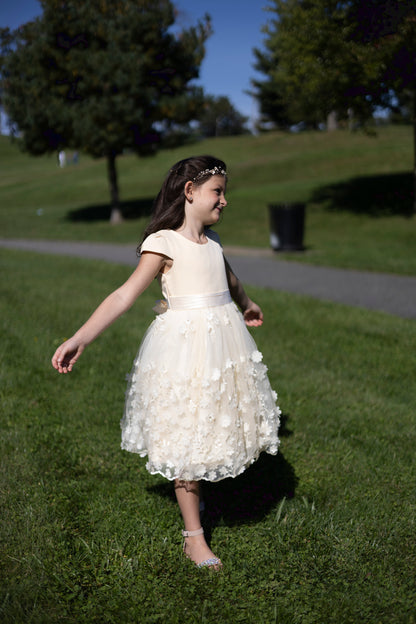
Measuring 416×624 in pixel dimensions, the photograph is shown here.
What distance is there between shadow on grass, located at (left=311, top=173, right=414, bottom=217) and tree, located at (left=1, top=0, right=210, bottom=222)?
6.86 m

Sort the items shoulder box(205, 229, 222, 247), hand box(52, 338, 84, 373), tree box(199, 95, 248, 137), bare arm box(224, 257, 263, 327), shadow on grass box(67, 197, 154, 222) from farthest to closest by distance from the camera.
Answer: tree box(199, 95, 248, 137) → shadow on grass box(67, 197, 154, 222) → bare arm box(224, 257, 263, 327) → shoulder box(205, 229, 222, 247) → hand box(52, 338, 84, 373)

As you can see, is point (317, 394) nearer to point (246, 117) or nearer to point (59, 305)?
point (59, 305)

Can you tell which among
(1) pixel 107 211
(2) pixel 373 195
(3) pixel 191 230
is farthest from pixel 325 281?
(1) pixel 107 211

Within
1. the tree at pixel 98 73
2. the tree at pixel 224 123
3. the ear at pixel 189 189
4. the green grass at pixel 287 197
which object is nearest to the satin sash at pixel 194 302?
the ear at pixel 189 189

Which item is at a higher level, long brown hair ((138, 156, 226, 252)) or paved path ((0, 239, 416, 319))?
long brown hair ((138, 156, 226, 252))

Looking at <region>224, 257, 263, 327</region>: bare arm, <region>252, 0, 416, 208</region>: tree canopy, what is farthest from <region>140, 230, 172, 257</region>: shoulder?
<region>252, 0, 416, 208</region>: tree canopy

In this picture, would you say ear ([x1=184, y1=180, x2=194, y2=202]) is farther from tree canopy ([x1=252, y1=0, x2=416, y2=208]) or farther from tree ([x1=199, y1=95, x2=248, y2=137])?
tree ([x1=199, y1=95, x2=248, y2=137])

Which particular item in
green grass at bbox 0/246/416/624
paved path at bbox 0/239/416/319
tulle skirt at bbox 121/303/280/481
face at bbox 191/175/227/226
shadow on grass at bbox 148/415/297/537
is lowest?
shadow on grass at bbox 148/415/297/537

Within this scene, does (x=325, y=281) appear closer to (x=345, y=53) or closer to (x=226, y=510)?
(x=345, y=53)

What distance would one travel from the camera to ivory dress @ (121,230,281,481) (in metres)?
2.48

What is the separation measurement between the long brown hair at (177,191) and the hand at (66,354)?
64 cm

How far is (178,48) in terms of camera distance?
23156 millimetres

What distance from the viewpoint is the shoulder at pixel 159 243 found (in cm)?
253

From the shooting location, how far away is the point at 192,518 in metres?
2.61
